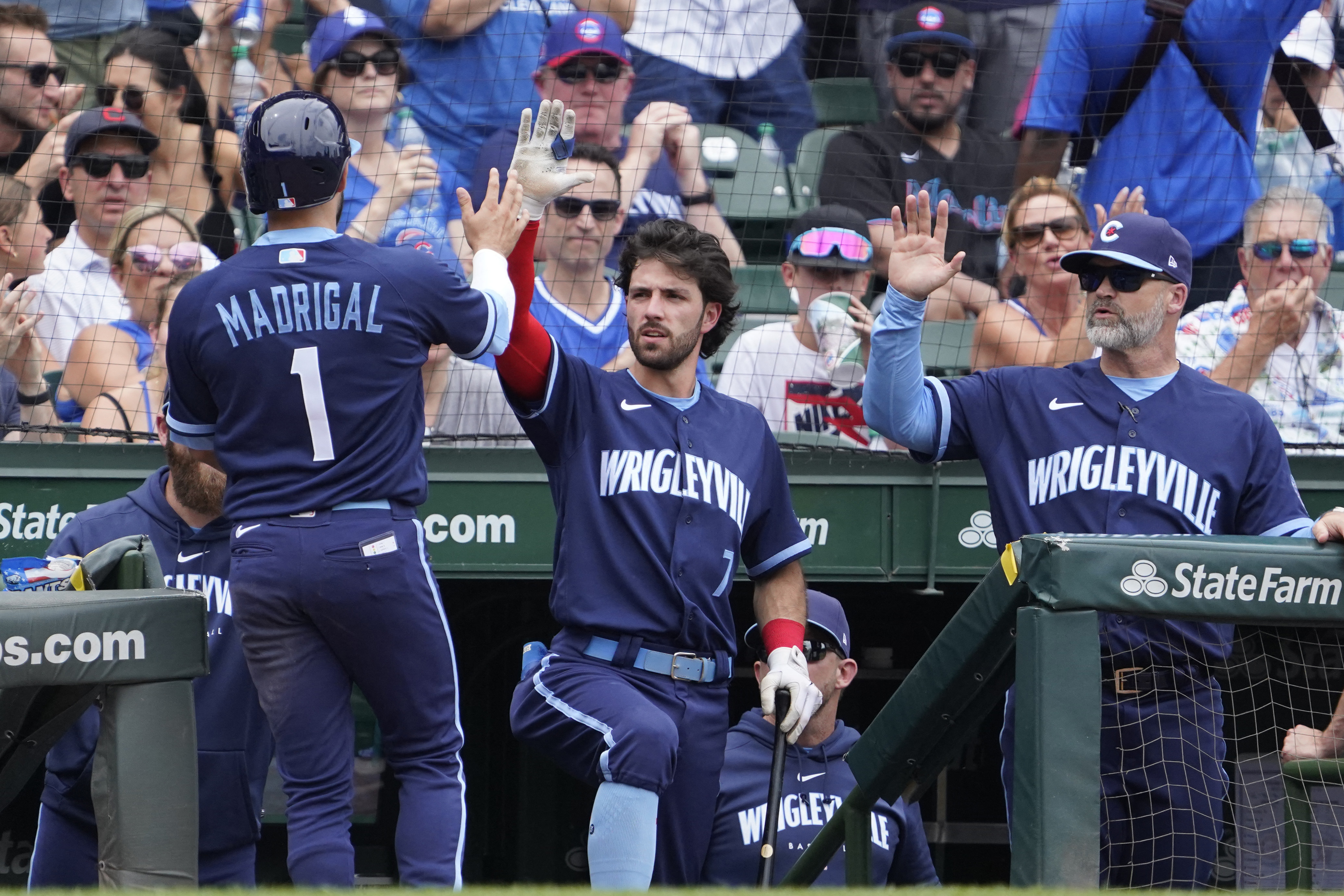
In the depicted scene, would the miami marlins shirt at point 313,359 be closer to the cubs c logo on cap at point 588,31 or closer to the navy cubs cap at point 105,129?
the navy cubs cap at point 105,129

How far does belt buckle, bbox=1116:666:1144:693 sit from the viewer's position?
299cm

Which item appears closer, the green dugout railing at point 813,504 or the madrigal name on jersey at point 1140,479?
the madrigal name on jersey at point 1140,479

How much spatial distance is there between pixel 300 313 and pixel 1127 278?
1.79m

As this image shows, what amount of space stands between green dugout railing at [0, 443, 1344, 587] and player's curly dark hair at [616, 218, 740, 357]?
4.32ft

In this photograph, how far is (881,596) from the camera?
5480 millimetres

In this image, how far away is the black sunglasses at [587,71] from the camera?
5660mm

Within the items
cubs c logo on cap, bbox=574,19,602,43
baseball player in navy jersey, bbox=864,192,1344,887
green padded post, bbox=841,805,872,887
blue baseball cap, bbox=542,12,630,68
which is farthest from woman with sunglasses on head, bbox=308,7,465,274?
green padded post, bbox=841,805,872,887

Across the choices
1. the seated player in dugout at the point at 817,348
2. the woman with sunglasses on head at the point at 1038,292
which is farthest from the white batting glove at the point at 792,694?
the woman with sunglasses on head at the point at 1038,292

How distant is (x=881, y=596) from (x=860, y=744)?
250 centimetres

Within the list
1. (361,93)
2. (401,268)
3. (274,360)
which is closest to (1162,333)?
(401,268)

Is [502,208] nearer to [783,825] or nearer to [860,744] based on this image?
[860,744]

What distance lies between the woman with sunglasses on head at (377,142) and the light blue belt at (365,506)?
2747 millimetres

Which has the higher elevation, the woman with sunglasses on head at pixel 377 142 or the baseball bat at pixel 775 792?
the woman with sunglasses on head at pixel 377 142

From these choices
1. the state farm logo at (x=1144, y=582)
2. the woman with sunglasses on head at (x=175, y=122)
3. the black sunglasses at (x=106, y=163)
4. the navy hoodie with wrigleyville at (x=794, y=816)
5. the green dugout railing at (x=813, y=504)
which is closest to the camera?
the state farm logo at (x=1144, y=582)
